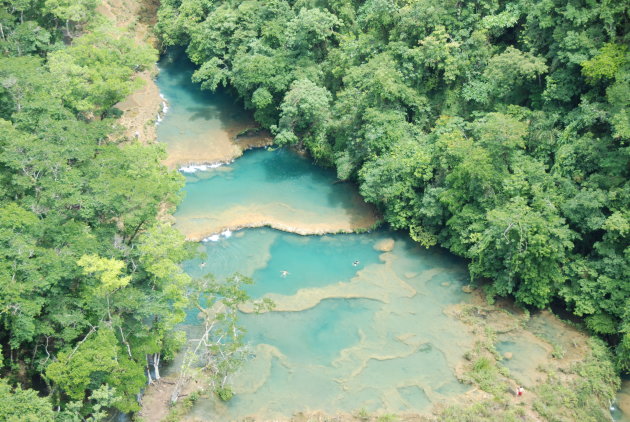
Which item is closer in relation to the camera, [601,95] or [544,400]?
[544,400]

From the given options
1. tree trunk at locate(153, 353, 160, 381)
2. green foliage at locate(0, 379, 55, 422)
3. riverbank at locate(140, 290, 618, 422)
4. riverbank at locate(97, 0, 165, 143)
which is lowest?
tree trunk at locate(153, 353, 160, 381)

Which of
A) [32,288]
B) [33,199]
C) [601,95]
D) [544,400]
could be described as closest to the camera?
[32,288]

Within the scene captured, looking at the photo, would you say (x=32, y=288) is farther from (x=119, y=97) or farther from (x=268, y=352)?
(x=119, y=97)

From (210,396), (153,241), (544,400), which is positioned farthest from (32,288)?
(544,400)

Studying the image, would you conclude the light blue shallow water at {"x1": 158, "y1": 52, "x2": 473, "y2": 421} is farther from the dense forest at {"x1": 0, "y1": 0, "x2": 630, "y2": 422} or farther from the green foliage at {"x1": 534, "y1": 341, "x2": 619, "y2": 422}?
the green foliage at {"x1": 534, "y1": 341, "x2": 619, "y2": 422}

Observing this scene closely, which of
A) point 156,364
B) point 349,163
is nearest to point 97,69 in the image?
point 349,163

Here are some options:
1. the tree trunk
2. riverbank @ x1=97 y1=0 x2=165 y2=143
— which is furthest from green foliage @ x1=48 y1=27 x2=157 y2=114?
the tree trunk
